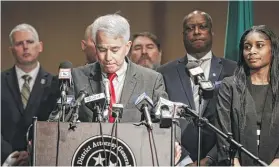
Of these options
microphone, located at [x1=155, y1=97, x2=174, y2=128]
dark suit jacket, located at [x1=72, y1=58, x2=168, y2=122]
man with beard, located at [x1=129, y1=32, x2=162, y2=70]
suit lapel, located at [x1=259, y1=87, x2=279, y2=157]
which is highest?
man with beard, located at [x1=129, y1=32, x2=162, y2=70]

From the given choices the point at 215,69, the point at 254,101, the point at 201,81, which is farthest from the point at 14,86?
the point at 201,81

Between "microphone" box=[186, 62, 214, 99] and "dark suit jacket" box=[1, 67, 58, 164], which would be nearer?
"microphone" box=[186, 62, 214, 99]

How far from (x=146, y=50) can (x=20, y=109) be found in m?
1.31

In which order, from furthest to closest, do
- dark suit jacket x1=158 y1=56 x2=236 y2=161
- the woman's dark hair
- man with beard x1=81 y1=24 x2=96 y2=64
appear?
man with beard x1=81 y1=24 x2=96 y2=64 < dark suit jacket x1=158 y1=56 x2=236 y2=161 < the woman's dark hair

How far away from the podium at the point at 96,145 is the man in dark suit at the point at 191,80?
1071 mm

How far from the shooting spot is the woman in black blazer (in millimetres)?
3676

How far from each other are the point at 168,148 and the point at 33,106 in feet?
6.54

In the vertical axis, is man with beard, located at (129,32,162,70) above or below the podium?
above

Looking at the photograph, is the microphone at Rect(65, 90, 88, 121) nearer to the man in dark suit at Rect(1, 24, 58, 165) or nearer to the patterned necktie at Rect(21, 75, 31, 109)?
the man in dark suit at Rect(1, 24, 58, 165)

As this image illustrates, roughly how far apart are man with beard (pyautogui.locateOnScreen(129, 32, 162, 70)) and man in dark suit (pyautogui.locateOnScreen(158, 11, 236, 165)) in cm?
79

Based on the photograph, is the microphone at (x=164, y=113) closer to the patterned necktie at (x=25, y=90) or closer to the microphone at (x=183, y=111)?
the microphone at (x=183, y=111)

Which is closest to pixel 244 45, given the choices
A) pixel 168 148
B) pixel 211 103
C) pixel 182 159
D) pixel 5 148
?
pixel 211 103

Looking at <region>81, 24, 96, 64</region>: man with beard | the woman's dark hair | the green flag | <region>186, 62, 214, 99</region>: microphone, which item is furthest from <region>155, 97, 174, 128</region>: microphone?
the green flag

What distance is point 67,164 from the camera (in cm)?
294
